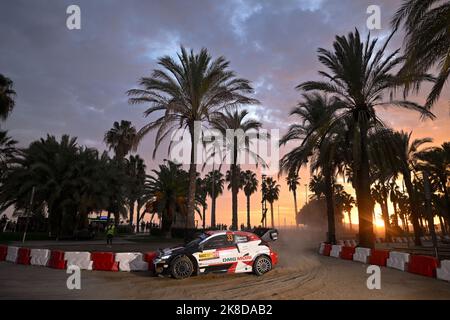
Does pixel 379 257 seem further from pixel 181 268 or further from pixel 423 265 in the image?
pixel 181 268

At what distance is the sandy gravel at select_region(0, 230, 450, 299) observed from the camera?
7434 mm

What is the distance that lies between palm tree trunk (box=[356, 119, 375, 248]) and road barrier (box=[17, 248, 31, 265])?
16540mm

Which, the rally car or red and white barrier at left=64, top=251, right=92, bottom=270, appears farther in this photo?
red and white barrier at left=64, top=251, right=92, bottom=270

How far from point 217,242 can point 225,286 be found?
191 cm

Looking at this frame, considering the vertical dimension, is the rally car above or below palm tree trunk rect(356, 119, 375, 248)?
below

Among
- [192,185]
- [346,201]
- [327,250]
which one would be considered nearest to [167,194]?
[192,185]

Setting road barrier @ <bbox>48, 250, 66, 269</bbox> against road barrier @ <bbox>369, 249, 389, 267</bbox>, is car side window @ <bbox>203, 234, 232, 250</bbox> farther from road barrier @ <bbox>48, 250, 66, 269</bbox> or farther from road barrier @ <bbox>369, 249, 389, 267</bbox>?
road barrier @ <bbox>369, 249, 389, 267</bbox>

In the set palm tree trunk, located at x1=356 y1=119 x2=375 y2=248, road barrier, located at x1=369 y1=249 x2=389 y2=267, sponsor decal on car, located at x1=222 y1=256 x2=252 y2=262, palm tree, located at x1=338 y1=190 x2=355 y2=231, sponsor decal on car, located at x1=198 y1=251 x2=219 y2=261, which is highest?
palm tree, located at x1=338 y1=190 x2=355 y2=231

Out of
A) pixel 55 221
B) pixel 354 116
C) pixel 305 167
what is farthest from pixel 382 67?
pixel 55 221

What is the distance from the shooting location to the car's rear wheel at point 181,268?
381 inches

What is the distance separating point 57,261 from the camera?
471 inches

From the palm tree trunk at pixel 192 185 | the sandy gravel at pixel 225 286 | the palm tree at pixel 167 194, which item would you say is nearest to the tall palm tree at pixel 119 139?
the palm tree at pixel 167 194

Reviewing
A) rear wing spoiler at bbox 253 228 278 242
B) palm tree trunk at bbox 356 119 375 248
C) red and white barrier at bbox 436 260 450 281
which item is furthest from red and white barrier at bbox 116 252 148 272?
palm tree trunk at bbox 356 119 375 248

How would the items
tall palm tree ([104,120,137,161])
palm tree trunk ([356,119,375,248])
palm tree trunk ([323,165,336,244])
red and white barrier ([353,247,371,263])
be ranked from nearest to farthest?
red and white barrier ([353,247,371,263])
palm tree trunk ([356,119,375,248])
palm tree trunk ([323,165,336,244])
tall palm tree ([104,120,137,161])
